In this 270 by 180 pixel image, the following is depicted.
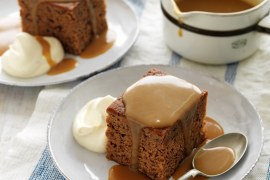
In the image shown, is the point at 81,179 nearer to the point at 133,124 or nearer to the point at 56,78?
the point at 133,124

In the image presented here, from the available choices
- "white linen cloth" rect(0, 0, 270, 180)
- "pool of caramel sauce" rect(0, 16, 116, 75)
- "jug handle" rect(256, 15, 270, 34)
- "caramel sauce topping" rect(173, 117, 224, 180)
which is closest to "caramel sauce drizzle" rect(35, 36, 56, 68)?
"pool of caramel sauce" rect(0, 16, 116, 75)

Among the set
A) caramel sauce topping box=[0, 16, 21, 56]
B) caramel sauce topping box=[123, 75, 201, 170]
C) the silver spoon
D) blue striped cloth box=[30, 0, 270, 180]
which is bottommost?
blue striped cloth box=[30, 0, 270, 180]

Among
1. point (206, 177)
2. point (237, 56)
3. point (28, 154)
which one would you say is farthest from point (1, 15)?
point (206, 177)

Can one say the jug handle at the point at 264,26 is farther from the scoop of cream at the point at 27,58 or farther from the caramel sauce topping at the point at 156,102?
the scoop of cream at the point at 27,58

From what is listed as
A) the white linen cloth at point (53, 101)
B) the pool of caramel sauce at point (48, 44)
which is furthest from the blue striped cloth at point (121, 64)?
the pool of caramel sauce at point (48, 44)

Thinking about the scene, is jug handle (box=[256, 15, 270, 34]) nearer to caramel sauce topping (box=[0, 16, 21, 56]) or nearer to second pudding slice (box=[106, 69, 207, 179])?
second pudding slice (box=[106, 69, 207, 179])

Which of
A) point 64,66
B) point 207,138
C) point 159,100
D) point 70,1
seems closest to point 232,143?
point 207,138
